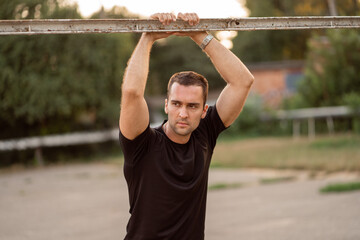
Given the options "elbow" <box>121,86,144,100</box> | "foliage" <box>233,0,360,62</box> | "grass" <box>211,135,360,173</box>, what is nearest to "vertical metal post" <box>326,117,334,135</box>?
"grass" <box>211,135,360,173</box>

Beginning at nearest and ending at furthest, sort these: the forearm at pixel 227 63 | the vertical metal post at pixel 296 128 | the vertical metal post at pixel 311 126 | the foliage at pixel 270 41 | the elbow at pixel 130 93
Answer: the elbow at pixel 130 93 < the forearm at pixel 227 63 < the vertical metal post at pixel 311 126 < the vertical metal post at pixel 296 128 < the foliage at pixel 270 41

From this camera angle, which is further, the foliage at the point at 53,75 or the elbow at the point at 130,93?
the foliage at the point at 53,75

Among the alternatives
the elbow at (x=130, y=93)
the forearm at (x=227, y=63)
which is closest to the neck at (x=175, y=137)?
the elbow at (x=130, y=93)

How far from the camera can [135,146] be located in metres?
2.87

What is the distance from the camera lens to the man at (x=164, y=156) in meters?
2.86

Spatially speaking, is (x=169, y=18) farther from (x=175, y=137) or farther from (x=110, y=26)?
(x=175, y=137)

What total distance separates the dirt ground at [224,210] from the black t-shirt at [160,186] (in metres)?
3.70

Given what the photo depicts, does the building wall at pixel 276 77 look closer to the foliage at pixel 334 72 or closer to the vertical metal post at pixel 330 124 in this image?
the foliage at pixel 334 72

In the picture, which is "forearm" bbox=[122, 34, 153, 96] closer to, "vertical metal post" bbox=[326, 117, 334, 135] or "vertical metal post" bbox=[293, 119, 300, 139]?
"vertical metal post" bbox=[326, 117, 334, 135]

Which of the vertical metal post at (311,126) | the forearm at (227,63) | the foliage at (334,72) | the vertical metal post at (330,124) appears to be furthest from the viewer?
the vertical metal post at (311,126)

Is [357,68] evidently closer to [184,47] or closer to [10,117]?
[10,117]

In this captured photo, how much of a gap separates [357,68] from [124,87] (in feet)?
61.0

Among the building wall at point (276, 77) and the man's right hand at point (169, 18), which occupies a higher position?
the building wall at point (276, 77)

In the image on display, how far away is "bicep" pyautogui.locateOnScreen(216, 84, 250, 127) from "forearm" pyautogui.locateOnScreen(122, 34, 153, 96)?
65cm
